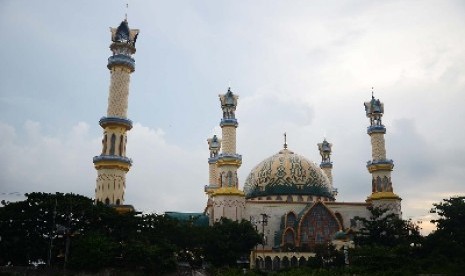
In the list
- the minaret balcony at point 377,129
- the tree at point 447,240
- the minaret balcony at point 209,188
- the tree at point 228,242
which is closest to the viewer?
the tree at point 447,240

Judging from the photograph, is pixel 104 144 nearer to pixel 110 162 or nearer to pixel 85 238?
pixel 110 162

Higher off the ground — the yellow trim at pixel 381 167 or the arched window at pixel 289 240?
the yellow trim at pixel 381 167

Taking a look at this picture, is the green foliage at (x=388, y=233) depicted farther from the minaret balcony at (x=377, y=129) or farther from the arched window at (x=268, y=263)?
the minaret balcony at (x=377, y=129)

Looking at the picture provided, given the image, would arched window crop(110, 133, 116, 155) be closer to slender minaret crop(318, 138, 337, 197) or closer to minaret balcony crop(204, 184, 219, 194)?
minaret balcony crop(204, 184, 219, 194)

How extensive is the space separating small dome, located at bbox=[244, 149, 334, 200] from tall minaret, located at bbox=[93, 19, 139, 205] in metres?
18.6

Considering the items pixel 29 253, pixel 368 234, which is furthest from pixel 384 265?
pixel 29 253

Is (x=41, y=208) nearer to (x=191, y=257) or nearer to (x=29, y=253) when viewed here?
(x=29, y=253)

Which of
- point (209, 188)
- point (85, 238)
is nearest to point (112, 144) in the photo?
point (85, 238)

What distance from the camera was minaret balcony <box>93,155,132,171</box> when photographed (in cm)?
4112

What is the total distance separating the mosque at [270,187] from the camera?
4247 centimetres

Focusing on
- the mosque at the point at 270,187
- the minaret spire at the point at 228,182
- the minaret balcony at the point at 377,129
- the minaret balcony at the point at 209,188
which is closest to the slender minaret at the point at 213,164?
the minaret balcony at the point at 209,188

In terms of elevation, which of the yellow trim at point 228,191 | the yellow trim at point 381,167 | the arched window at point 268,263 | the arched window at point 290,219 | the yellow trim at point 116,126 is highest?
the yellow trim at point 116,126

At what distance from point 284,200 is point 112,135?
20.7 m

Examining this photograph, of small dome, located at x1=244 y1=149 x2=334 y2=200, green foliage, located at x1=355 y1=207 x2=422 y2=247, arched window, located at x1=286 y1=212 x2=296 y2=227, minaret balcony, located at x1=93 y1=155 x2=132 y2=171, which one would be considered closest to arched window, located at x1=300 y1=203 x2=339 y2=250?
arched window, located at x1=286 y1=212 x2=296 y2=227
